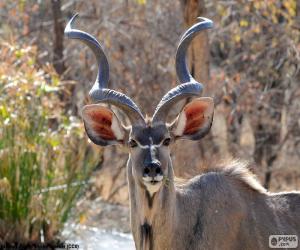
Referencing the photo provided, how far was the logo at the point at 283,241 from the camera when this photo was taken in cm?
525

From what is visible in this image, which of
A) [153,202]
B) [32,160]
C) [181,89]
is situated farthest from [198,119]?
[32,160]

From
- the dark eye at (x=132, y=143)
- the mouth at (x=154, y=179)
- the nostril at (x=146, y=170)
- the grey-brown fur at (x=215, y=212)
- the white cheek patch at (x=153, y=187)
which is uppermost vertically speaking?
the dark eye at (x=132, y=143)

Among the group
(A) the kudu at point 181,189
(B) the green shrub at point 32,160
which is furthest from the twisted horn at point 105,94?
(B) the green shrub at point 32,160

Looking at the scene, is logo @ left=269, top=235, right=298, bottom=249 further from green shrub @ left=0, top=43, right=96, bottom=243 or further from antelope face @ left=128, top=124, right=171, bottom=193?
green shrub @ left=0, top=43, right=96, bottom=243

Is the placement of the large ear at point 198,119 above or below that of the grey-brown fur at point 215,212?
above

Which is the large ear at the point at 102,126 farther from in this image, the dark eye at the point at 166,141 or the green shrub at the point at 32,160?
the green shrub at the point at 32,160

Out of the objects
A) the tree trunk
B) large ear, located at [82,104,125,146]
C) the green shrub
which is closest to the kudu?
large ear, located at [82,104,125,146]

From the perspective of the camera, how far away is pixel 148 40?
11.0m

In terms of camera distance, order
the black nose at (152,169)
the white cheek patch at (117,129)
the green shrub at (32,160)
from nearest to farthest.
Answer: the black nose at (152,169), the white cheek patch at (117,129), the green shrub at (32,160)

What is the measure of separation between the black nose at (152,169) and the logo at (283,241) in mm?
936

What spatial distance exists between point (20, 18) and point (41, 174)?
4484 mm

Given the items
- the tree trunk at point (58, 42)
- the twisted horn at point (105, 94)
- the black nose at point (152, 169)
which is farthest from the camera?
the tree trunk at point (58, 42)

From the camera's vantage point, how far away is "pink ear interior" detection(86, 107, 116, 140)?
5.27 metres

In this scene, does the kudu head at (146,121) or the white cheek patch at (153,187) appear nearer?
the white cheek patch at (153,187)
